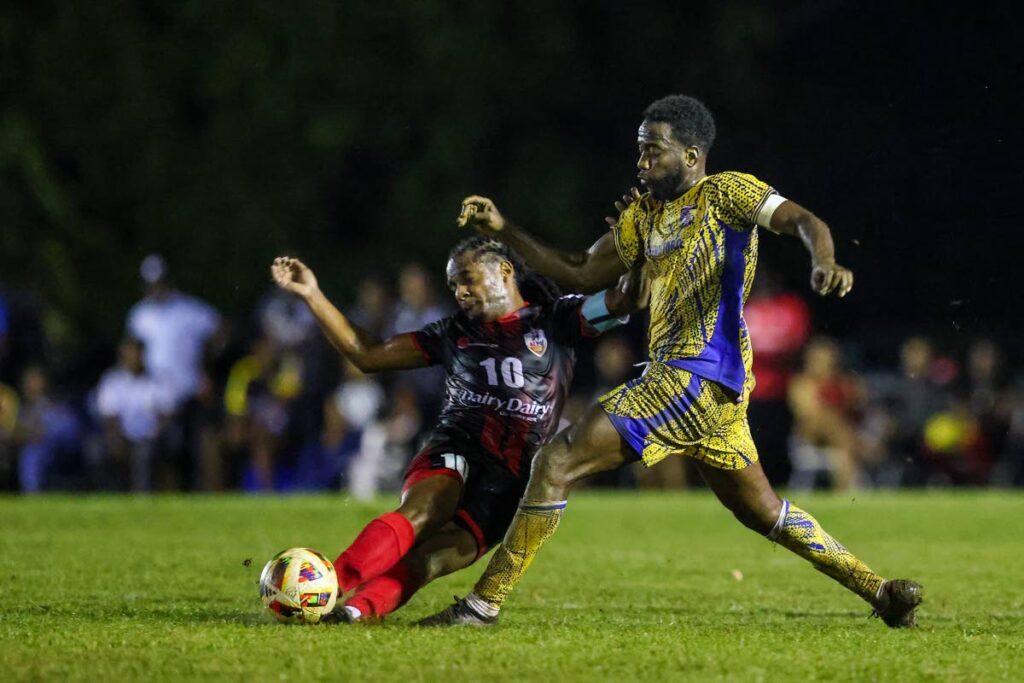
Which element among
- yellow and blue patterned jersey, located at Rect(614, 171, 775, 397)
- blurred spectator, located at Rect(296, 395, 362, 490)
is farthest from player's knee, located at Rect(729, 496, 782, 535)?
blurred spectator, located at Rect(296, 395, 362, 490)

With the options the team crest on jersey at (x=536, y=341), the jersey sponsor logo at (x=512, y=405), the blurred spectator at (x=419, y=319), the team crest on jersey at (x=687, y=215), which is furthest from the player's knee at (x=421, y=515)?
the blurred spectator at (x=419, y=319)

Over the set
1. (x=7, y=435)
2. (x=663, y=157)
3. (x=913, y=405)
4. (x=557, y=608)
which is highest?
(x=663, y=157)

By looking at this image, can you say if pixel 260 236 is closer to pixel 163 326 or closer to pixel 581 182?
pixel 581 182

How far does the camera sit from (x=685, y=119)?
7.42 metres

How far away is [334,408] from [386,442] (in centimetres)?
72

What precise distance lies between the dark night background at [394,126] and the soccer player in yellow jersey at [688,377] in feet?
53.7

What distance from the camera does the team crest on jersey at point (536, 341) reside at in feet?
26.3

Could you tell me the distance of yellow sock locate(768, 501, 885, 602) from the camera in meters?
7.62

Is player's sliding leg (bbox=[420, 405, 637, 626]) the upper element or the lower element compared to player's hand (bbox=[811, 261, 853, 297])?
lower

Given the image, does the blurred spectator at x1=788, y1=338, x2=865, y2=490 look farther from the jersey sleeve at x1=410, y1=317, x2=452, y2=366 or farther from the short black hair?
the short black hair

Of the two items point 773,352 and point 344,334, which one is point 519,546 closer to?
point 344,334

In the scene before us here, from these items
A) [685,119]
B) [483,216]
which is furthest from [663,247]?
[483,216]

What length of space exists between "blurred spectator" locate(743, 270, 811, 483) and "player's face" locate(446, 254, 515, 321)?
11121mm

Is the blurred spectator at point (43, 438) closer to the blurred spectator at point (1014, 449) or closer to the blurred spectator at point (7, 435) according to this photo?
the blurred spectator at point (7, 435)
